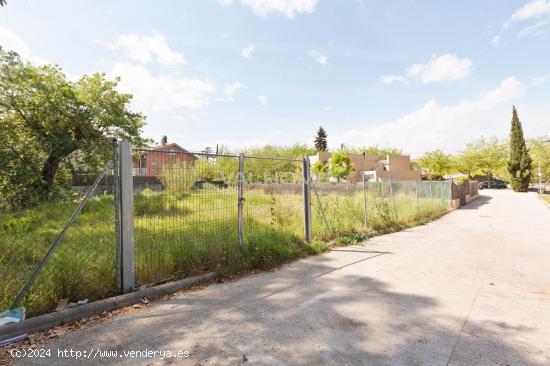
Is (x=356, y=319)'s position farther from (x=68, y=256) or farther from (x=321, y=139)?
(x=321, y=139)

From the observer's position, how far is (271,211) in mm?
7016

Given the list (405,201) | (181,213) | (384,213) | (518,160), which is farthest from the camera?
(518,160)

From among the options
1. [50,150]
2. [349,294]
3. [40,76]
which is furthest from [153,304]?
[40,76]

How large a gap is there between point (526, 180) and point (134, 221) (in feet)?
158

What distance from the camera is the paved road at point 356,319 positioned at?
2902mm

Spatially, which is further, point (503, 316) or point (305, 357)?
point (503, 316)

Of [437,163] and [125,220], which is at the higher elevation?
[437,163]

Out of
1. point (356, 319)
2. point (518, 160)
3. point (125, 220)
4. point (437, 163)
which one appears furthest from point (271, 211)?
point (437, 163)

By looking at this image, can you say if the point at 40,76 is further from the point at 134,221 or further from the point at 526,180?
the point at 526,180

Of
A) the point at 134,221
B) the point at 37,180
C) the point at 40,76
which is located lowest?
the point at 134,221

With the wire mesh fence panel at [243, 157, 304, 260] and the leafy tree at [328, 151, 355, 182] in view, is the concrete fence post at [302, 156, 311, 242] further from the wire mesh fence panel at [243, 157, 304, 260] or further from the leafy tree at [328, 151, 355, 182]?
the leafy tree at [328, 151, 355, 182]

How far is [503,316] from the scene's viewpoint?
147 inches

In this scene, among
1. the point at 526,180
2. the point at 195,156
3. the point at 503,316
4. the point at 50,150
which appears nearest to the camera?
the point at 503,316

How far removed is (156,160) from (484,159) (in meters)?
61.8
